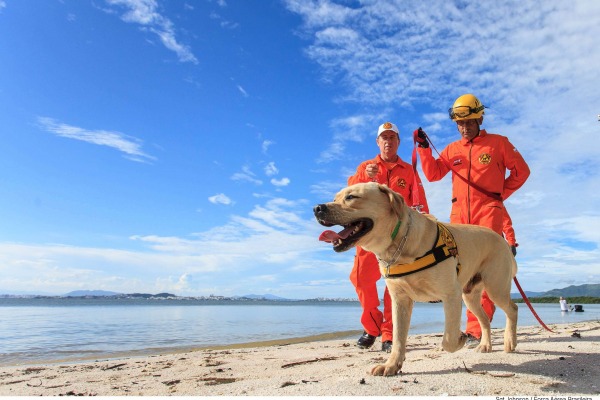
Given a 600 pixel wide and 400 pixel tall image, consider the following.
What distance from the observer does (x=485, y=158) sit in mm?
5570

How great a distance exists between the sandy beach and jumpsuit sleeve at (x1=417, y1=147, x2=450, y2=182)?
237 cm

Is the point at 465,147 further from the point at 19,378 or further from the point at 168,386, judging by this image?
the point at 19,378

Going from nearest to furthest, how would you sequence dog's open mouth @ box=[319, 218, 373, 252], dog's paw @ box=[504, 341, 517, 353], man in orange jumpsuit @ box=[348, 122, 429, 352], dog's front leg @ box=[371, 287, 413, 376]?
1. dog's open mouth @ box=[319, 218, 373, 252]
2. dog's front leg @ box=[371, 287, 413, 376]
3. dog's paw @ box=[504, 341, 517, 353]
4. man in orange jumpsuit @ box=[348, 122, 429, 352]

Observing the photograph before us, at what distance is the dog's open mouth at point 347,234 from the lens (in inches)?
135

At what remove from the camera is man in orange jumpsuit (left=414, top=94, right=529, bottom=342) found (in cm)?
552

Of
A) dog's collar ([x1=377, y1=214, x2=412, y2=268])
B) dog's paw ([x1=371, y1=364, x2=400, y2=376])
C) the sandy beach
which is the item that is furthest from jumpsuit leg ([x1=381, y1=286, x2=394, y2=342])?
dog's collar ([x1=377, y1=214, x2=412, y2=268])

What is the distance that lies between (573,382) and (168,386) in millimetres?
3636

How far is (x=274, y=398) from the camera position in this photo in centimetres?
285

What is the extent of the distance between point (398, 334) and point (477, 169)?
287 centimetres

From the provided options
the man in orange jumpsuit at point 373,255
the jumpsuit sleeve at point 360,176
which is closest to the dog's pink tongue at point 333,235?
the man in orange jumpsuit at point 373,255

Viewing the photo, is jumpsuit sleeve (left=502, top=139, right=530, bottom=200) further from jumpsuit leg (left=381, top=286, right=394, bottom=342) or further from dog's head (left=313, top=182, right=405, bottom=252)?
dog's head (left=313, top=182, right=405, bottom=252)

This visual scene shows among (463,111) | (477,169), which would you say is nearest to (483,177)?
(477,169)

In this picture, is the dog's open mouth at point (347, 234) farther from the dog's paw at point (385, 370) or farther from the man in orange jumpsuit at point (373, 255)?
the man in orange jumpsuit at point (373, 255)

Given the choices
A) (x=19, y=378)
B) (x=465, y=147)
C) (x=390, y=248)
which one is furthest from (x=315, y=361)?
(x=19, y=378)
